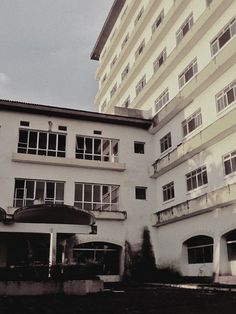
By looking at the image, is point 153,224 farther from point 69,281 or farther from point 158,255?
point 69,281

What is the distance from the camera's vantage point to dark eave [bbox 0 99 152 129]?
1099 inches

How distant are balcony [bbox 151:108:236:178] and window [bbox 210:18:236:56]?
5.27m

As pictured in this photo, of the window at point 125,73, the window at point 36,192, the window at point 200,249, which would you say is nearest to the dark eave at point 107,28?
the window at point 125,73

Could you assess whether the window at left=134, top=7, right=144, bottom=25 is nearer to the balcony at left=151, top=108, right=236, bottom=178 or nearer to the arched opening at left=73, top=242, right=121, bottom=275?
the balcony at left=151, top=108, right=236, bottom=178

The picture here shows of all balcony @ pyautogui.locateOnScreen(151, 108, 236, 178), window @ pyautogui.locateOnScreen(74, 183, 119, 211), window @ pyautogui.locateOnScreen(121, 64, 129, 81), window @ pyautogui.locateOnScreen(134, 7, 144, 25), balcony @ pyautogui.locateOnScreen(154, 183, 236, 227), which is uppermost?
window @ pyautogui.locateOnScreen(134, 7, 144, 25)

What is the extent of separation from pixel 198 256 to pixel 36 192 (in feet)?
41.0

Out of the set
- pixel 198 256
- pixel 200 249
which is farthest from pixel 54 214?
pixel 198 256

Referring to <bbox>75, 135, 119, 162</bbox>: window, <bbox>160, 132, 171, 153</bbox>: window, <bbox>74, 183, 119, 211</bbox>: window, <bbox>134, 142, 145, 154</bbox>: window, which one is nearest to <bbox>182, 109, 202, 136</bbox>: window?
<bbox>160, 132, 171, 153</bbox>: window

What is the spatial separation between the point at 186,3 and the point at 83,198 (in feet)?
56.0

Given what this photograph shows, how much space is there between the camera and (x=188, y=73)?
2683 centimetres

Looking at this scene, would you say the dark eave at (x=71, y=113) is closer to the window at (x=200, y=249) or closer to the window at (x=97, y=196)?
the window at (x=97, y=196)

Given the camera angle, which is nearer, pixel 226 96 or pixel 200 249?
pixel 226 96

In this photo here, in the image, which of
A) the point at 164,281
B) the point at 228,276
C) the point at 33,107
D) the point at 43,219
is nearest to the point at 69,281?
the point at 43,219

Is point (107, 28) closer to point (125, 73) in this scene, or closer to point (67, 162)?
point (125, 73)
